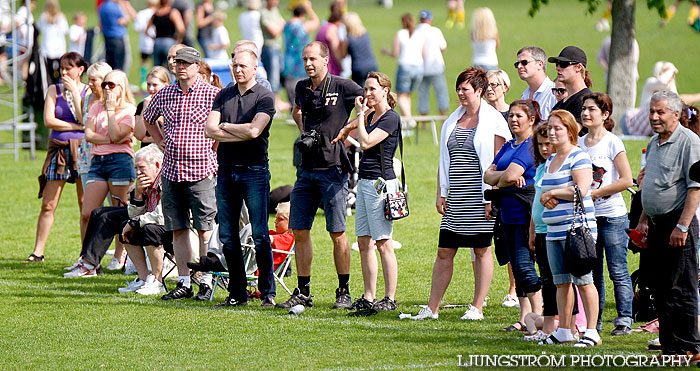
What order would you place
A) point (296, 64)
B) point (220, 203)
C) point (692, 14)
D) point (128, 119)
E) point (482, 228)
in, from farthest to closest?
point (692, 14) < point (296, 64) < point (128, 119) < point (220, 203) < point (482, 228)

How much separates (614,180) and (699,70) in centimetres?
2085

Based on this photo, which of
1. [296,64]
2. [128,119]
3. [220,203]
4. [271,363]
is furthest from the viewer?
[296,64]

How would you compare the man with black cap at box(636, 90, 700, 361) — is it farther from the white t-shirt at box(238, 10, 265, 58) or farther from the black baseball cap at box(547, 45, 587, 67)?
the white t-shirt at box(238, 10, 265, 58)

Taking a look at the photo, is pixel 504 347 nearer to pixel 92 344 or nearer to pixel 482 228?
pixel 482 228

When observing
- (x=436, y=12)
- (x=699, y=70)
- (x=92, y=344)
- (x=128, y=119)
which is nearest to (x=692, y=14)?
(x=699, y=70)

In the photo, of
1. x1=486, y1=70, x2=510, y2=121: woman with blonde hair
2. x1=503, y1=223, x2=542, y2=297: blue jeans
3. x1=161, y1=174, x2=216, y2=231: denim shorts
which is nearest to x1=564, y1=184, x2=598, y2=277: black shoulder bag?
x1=503, y1=223, x2=542, y2=297: blue jeans

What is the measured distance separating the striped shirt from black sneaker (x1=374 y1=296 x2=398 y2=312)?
2.17 meters

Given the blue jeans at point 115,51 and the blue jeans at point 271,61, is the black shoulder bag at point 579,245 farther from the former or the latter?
the blue jeans at point 115,51

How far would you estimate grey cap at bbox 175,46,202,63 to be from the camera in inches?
372

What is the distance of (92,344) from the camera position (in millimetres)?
8023

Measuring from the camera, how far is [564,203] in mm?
7270

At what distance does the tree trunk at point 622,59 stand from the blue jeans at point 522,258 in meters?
10.7

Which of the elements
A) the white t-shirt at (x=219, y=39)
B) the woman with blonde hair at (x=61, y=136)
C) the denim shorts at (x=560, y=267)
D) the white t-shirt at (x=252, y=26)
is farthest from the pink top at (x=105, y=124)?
the white t-shirt at (x=219, y=39)

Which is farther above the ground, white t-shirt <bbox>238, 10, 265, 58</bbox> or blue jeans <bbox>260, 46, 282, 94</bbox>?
white t-shirt <bbox>238, 10, 265, 58</bbox>
